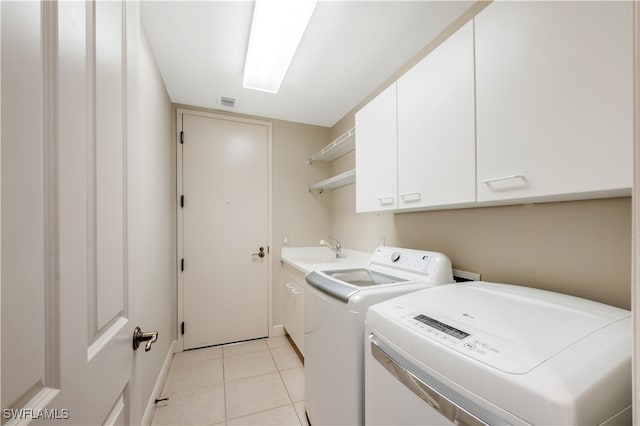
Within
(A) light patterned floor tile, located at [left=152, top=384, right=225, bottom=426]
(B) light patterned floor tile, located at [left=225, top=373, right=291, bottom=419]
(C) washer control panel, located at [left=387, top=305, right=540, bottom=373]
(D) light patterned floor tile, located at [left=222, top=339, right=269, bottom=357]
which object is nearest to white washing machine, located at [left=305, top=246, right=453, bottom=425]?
(C) washer control panel, located at [left=387, top=305, right=540, bottom=373]

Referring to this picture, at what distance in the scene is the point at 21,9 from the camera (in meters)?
0.35

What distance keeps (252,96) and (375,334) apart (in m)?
2.26

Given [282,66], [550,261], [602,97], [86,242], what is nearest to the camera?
[86,242]

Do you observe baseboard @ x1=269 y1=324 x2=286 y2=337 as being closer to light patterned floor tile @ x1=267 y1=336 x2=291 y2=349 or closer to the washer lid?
light patterned floor tile @ x1=267 y1=336 x2=291 y2=349

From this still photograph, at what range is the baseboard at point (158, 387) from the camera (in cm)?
154

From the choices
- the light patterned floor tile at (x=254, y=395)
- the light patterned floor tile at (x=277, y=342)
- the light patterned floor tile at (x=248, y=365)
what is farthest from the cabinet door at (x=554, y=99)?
the light patterned floor tile at (x=277, y=342)

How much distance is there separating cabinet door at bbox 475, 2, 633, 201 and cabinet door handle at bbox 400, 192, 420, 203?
32 cm

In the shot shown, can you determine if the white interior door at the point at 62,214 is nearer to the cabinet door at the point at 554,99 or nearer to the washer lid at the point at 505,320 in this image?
the washer lid at the point at 505,320

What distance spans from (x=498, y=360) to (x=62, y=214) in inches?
37.8

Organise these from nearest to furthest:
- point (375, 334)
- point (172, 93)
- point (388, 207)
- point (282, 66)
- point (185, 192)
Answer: point (375, 334) < point (388, 207) < point (282, 66) < point (172, 93) < point (185, 192)

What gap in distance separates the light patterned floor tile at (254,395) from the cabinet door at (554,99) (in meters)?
1.91

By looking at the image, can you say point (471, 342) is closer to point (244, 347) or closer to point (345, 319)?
point (345, 319)

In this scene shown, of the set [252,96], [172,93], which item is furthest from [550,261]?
[172,93]

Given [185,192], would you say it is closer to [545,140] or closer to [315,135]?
[315,135]
